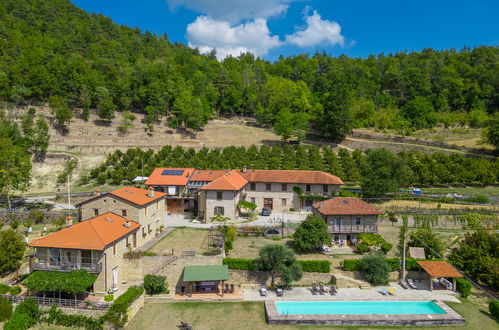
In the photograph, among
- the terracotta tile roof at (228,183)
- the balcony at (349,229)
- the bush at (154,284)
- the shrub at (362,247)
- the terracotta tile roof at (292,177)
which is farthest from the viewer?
the terracotta tile roof at (292,177)

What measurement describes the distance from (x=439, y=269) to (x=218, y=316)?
2010 centimetres

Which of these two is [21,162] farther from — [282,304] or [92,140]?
[282,304]

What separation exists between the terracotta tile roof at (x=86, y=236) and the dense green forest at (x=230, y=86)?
2186 inches

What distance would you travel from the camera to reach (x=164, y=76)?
103 meters

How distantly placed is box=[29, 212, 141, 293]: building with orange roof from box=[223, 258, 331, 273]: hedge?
956 cm

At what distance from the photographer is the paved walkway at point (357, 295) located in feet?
91.2

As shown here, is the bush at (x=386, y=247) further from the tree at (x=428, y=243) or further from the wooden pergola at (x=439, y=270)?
the wooden pergola at (x=439, y=270)

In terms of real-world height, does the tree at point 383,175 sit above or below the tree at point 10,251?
above

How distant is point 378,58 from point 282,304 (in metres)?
135

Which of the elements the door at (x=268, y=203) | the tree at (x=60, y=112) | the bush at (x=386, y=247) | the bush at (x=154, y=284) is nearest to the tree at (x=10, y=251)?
the bush at (x=154, y=284)

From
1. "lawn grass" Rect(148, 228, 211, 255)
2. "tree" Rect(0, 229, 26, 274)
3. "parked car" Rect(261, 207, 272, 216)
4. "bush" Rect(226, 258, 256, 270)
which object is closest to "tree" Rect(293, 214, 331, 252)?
"bush" Rect(226, 258, 256, 270)

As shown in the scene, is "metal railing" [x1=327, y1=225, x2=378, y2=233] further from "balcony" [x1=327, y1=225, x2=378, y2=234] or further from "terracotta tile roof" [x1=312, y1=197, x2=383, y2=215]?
"terracotta tile roof" [x1=312, y1=197, x2=383, y2=215]

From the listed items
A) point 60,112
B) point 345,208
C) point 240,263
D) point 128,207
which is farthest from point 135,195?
point 60,112

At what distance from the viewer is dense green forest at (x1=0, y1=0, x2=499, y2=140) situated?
83938 mm
